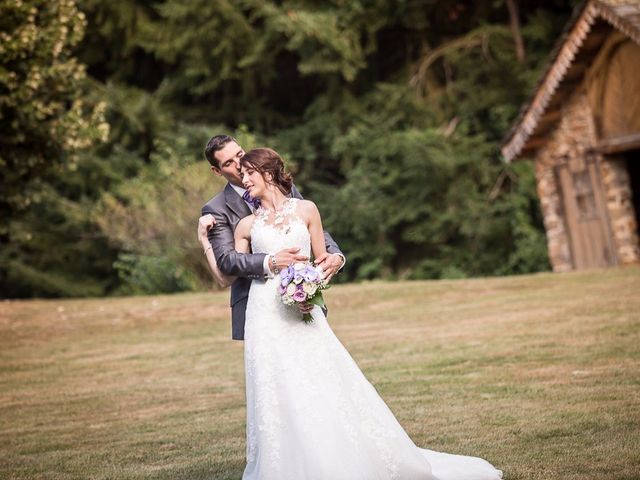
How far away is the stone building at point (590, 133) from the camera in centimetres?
1845

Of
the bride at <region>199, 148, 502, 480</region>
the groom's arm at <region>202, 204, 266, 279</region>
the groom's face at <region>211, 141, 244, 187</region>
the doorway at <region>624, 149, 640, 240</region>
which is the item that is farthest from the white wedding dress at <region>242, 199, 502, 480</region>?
the doorway at <region>624, 149, 640, 240</region>

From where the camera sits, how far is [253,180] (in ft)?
18.5

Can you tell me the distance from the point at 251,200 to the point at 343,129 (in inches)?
945

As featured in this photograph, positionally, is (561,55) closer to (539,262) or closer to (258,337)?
(539,262)

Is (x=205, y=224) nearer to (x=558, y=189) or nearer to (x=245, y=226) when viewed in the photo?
(x=245, y=226)

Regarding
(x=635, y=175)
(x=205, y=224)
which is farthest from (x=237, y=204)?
(x=635, y=175)

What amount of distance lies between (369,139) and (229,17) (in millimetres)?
5037

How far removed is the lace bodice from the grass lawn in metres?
1.54

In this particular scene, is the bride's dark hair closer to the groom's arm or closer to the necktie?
the necktie

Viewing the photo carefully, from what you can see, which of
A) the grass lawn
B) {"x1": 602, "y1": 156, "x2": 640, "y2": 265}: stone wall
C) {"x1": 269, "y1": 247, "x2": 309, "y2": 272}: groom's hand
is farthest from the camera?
{"x1": 602, "y1": 156, "x2": 640, "y2": 265}: stone wall

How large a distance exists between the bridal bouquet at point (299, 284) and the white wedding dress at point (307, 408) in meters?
0.21

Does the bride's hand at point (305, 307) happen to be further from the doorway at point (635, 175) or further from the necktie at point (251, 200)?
the doorway at point (635, 175)

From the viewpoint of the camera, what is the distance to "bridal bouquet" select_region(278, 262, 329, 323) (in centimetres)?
538

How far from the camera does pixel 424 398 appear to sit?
8469mm
